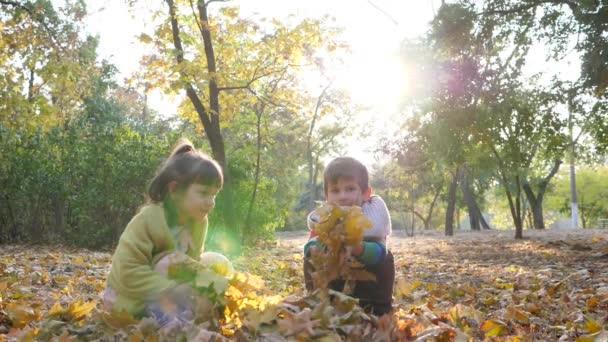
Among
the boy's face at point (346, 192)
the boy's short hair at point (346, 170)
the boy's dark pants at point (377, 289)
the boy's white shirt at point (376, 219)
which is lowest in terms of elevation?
the boy's dark pants at point (377, 289)

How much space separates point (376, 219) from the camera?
308 cm

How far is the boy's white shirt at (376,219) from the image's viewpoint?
3033mm

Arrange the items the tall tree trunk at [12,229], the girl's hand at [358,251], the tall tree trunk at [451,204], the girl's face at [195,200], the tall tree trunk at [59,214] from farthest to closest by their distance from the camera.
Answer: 1. the tall tree trunk at [451,204]
2. the tall tree trunk at [59,214]
3. the tall tree trunk at [12,229]
4. the girl's face at [195,200]
5. the girl's hand at [358,251]

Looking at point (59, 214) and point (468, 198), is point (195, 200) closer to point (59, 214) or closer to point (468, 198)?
point (59, 214)

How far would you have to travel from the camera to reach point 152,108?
134 ft

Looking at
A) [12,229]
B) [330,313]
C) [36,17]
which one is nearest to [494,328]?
[330,313]

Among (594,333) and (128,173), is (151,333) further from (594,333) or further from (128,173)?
(128,173)

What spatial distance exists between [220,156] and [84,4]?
148 inches

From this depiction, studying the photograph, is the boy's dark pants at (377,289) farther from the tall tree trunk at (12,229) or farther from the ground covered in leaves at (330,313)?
the tall tree trunk at (12,229)

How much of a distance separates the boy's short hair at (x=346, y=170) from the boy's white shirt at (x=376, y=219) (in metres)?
0.11

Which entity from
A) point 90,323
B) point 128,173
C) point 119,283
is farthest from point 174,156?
point 128,173

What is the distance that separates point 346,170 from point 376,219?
31 cm

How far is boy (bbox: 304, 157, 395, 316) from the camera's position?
2.93 meters

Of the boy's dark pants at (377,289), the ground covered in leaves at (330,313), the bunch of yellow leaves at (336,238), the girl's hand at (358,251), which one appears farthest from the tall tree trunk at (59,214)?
the bunch of yellow leaves at (336,238)
